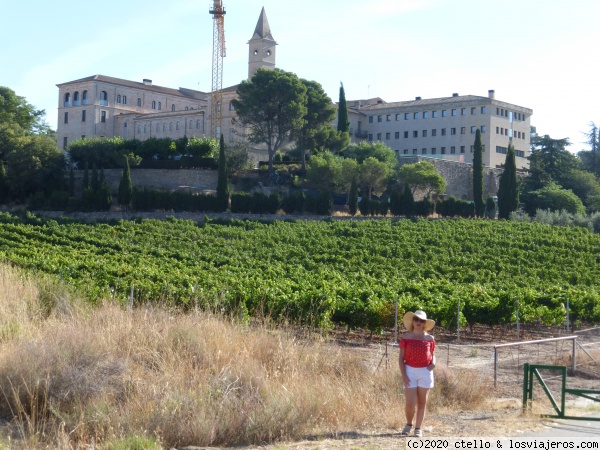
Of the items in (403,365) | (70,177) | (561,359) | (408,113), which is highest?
(408,113)

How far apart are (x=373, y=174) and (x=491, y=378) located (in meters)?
40.7

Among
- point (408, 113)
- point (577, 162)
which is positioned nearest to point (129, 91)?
point (408, 113)

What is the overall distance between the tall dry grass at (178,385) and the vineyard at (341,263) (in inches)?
233

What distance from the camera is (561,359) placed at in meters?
13.5

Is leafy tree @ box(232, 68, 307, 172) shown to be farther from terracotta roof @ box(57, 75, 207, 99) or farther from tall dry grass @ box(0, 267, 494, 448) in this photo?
tall dry grass @ box(0, 267, 494, 448)

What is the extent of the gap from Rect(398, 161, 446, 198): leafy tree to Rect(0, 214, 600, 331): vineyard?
6.68m

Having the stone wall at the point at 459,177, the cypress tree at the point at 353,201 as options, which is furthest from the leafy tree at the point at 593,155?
the cypress tree at the point at 353,201

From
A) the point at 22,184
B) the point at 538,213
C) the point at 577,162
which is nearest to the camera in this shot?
the point at 22,184

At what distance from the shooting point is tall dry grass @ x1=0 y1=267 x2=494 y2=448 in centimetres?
772

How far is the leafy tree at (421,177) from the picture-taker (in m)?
52.5

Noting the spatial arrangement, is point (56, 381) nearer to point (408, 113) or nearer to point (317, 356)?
point (317, 356)

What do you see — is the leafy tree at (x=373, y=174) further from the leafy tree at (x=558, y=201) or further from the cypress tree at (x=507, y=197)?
the leafy tree at (x=558, y=201)

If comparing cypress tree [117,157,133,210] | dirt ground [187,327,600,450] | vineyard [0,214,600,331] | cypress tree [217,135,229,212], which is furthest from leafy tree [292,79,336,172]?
dirt ground [187,327,600,450]

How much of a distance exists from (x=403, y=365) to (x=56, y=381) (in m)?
3.67
